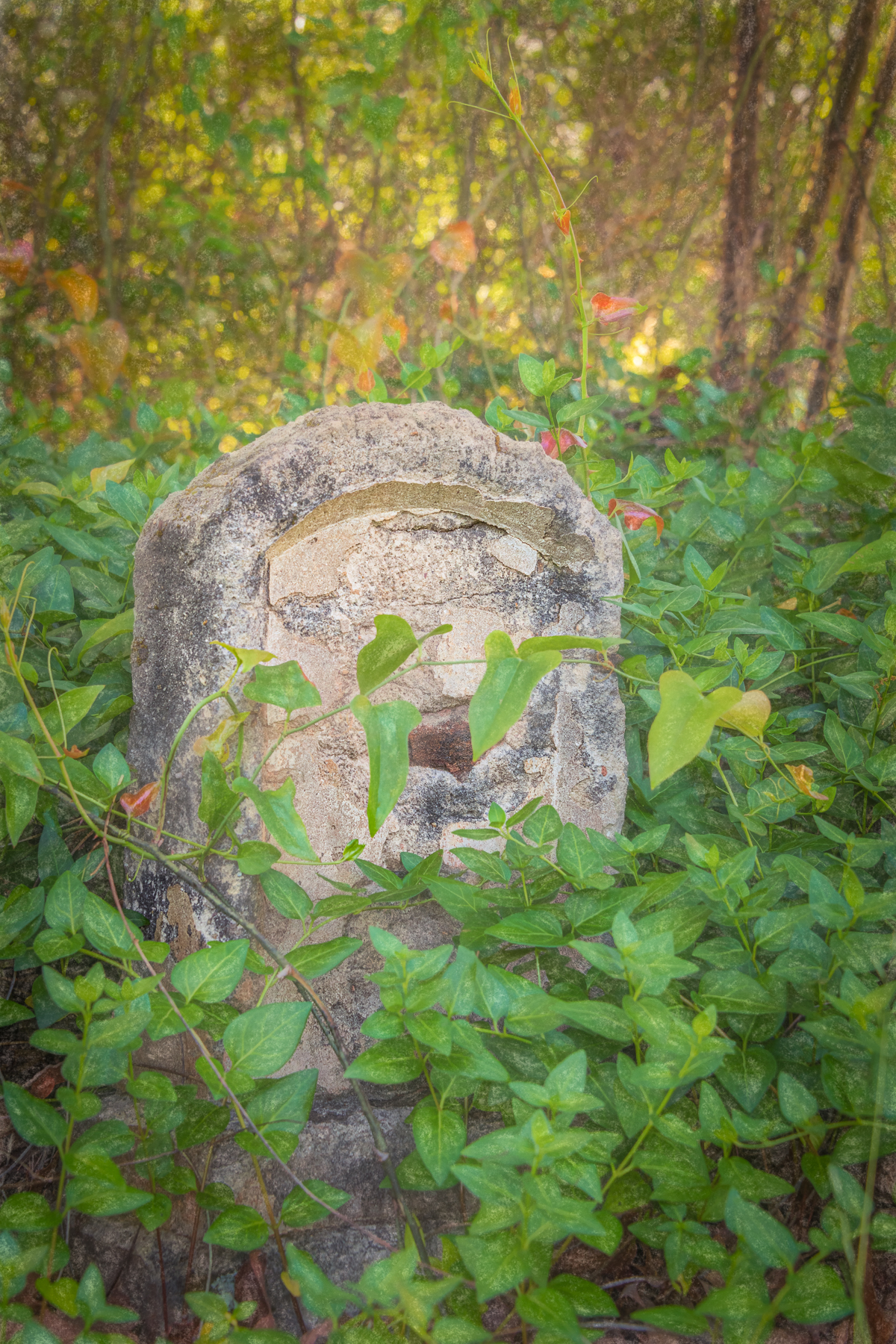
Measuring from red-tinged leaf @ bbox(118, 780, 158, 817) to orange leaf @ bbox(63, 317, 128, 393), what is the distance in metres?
2.17

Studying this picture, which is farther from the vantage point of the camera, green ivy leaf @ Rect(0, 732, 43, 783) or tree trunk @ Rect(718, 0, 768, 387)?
tree trunk @ Rect(718, 0, 768, 387)

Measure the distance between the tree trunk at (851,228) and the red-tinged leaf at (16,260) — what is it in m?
2.69

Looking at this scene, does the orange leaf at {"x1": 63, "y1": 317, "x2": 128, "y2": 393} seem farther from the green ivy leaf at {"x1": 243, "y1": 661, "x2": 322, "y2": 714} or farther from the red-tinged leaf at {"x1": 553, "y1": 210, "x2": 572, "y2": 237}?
the green ivy leaf at {"x1": 243, "y1": 661, "x2": 322, "y2": 714}

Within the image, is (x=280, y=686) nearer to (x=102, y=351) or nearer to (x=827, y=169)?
(x=102, y=351)

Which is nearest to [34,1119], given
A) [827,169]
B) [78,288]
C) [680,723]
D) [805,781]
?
[680,723]

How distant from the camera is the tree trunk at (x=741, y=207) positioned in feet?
9.98

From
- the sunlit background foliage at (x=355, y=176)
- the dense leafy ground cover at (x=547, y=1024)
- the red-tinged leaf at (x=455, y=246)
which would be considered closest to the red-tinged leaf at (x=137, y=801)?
the dense leafy ground cover at (x=547, y=1024)

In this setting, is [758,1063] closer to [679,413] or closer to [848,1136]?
[848,1136]

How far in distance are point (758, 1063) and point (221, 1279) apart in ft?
2.06

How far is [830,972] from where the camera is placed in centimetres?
89

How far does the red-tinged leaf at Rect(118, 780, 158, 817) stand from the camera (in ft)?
3.14

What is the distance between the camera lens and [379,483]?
3.76ft

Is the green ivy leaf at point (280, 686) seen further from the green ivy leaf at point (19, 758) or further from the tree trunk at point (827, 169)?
the tree trunk at point (827, 169)

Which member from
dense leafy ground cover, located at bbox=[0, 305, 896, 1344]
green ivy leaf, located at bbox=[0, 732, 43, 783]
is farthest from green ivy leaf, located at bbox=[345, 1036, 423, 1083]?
green ivy leaf, located at bbox=[0, 732, 43, 783]
